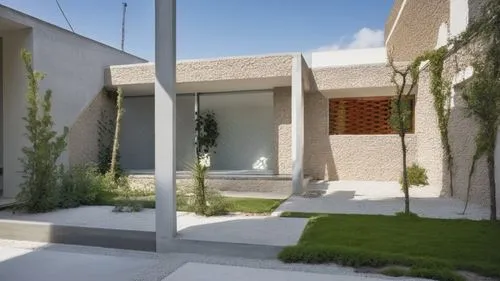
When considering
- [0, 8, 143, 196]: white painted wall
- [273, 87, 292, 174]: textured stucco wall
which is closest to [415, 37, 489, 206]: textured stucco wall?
[273, 87, 292, 174]: textured stucco wall

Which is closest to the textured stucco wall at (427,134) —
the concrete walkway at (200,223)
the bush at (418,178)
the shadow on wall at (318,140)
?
the bush at (418,178)

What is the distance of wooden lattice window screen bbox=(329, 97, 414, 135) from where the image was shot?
44.6 ft

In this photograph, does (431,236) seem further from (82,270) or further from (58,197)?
(58,197)

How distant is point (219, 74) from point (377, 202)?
6.42 m

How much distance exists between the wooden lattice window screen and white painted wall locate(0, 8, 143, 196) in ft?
29.3

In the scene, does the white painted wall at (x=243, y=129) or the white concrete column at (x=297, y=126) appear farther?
the white painted wall at (x=243, y=129)

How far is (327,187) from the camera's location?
1186cm

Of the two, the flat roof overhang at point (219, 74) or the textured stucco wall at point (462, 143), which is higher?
→ the flat roof overhang at point (219, 74)

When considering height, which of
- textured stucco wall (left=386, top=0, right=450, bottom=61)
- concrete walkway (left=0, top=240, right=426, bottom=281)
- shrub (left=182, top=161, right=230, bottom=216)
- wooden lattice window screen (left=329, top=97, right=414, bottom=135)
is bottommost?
concrete walkway (left=0, top=240, right=426, bottom=281)

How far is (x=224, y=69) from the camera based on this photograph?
12.0m

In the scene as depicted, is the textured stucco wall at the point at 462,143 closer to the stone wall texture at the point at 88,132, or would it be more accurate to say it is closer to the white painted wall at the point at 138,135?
the white painted wall at the point at 138,135

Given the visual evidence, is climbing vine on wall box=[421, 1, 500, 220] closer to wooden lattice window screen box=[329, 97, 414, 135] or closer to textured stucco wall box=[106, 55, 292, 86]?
textured stucco wall box=[106, 55, 292, 86]

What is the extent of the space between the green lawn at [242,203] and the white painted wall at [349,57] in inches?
449

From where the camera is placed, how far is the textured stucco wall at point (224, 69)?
1150 centimetres
